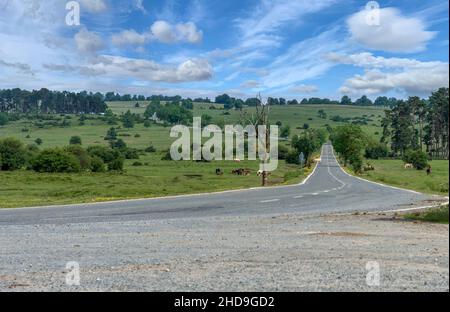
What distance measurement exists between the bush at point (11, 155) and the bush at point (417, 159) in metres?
60.6

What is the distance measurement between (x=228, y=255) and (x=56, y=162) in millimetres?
70106

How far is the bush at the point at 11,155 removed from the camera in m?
83.8

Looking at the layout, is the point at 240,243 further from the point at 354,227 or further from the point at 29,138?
the point at 29,138

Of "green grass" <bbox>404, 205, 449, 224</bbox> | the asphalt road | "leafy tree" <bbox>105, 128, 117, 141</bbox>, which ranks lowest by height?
the asphalt road

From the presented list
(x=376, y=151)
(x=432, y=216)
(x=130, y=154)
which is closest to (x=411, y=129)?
(x=376, y=151)

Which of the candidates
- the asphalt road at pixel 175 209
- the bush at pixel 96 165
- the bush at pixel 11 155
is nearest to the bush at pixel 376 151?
the bush at pixel 96 165

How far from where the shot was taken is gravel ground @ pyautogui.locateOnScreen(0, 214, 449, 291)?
26.1 ft

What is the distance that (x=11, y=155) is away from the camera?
277ft

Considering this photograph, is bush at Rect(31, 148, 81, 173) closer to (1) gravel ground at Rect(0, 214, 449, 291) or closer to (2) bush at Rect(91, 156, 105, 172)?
(2) bush at Rect(91, 156, 105, 172)

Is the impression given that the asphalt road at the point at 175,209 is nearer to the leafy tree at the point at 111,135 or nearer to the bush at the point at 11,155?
the bush at the point at 11,155

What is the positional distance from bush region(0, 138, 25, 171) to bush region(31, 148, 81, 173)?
7605 mm

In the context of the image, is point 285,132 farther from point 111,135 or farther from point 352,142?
point 352,142

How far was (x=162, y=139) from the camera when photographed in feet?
474

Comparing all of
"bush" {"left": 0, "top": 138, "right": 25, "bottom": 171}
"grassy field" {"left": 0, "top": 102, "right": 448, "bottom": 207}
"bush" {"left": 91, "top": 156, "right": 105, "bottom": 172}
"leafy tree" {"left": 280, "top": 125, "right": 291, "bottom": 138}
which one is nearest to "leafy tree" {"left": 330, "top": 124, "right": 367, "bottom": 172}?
"grassy field" {"left": 0, "top": 102, "right": 448, "bottom": 207}
